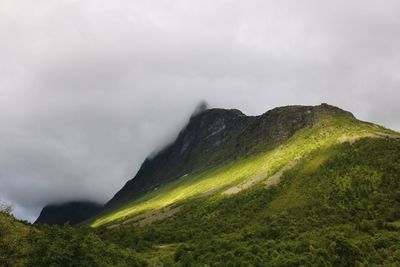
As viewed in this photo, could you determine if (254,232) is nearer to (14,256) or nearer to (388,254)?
(388,254)

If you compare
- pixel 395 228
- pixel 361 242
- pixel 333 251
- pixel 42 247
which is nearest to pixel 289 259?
pixel 333 251

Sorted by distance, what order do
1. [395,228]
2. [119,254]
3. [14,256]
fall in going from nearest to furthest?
[14,256], [119,254], [395,228]

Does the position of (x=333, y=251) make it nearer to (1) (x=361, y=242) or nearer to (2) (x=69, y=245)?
(1) (x=361, y=242)

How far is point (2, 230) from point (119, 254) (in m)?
45.8

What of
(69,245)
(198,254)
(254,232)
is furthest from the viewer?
(254,232)

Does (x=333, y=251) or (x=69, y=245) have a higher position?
(x=69, y=245)

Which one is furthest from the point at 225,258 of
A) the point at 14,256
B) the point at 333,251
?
the point at 14,256

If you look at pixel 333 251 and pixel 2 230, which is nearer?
pixel 2 230

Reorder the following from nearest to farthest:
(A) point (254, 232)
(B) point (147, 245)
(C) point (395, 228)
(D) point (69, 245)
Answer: (D) point (69, 245) < (C) point (395, 228) < (A) point (254, 232) < (B) point (147, 245)

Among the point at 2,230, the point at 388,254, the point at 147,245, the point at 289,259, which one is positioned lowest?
the point at 388,254

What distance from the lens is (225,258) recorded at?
144m

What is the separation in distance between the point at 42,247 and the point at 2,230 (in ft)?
25.3

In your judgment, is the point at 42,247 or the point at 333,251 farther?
the point at 333,251

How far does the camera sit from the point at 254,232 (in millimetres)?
184500
